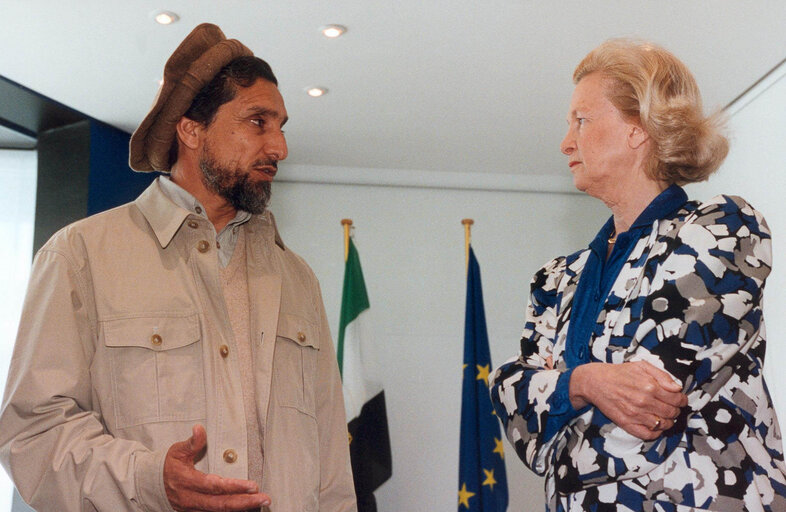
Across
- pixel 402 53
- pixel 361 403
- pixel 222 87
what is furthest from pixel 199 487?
pixel 361 403

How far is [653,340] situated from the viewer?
133 centimetres

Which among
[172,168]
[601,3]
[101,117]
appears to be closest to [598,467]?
[172,168]

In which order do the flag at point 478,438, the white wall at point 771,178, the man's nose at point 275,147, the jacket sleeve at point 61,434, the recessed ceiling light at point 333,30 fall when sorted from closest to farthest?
1. the jacket sleeve at point 61,434
2. the man's nose at point 275,147
3. the recessed ceiling light at point 333,30
4. the white wall at point 771,178
5. the flag at point 478,438

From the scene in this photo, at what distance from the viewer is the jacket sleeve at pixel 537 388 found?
1.42 m

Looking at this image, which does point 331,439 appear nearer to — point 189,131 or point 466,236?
point 189,131

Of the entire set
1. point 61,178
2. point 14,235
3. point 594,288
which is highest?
point 61,178

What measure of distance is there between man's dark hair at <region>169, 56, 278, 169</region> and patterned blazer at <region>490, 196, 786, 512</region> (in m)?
0.92

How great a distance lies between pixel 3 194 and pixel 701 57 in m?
3.66

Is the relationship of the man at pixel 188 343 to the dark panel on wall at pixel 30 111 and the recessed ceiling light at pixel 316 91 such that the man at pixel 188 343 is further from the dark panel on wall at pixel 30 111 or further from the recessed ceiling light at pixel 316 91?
the dark panel on wall at pixel 30 111

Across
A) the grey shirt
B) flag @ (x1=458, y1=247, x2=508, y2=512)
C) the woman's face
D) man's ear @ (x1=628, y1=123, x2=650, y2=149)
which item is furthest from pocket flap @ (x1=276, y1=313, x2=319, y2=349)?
flag @ (x1=458, y1=247, x2=508, y2=512)

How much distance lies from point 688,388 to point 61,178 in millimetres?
3844

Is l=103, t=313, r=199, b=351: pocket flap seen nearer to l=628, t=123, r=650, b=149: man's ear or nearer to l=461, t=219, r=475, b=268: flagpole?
l=628, t=123, r=650, b=149: man's ear

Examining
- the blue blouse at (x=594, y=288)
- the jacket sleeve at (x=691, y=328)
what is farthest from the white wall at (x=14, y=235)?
the jacket sleeve at (x=691, y=328)

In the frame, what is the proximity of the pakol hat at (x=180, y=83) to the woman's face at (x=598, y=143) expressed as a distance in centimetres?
78
